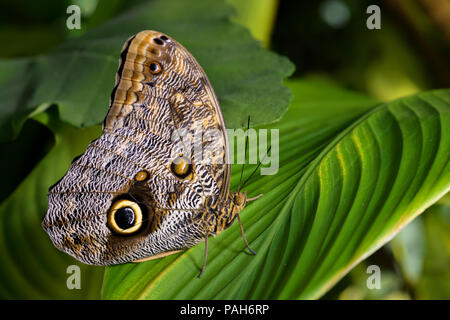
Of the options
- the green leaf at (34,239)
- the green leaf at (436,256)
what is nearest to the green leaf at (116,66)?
the green leaf at (34,239)

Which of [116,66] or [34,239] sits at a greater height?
[116,66]

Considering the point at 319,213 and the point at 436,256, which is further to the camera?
the point at 436,256

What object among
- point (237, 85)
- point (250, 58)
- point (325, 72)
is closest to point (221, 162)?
point (237, 85)

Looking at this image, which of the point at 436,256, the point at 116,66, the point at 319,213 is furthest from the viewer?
the point at 436,256

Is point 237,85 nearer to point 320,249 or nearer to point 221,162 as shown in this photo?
point 221,162

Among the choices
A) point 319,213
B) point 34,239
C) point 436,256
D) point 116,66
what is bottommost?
point 436,256

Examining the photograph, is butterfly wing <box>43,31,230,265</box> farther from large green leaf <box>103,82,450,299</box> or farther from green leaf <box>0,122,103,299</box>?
green leaf <box>0,122,103,299</box>

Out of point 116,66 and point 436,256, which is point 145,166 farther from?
point 436,256

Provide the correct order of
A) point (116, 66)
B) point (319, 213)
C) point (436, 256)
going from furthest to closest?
1. point (436, 256)
2. point (116, 66)
3. point (319, 213)

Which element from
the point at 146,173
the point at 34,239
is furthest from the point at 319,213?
the point at 34,239
